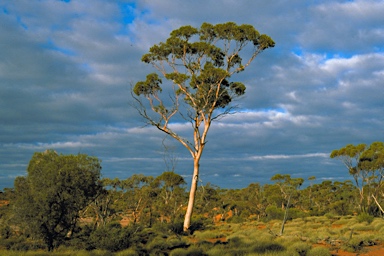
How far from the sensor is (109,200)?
32469 mm

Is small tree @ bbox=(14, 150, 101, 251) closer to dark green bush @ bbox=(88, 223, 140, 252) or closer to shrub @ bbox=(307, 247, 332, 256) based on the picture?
dark green bush @ bbox=(88, 223, 140, 252)

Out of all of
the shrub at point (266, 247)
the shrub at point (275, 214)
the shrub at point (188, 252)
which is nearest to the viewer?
the shrub at point (188, 252)

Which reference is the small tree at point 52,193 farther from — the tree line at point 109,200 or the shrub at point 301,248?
the shrub at point 301,248

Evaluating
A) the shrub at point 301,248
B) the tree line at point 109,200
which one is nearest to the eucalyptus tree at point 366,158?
the tree line at point 109,200

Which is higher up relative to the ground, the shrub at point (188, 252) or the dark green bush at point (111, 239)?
the dark green bush at point (111, 239)

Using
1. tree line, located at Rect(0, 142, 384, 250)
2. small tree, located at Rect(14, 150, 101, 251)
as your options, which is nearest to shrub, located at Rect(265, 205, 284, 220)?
tree line, located at Rect(0, 142, 384, 250)

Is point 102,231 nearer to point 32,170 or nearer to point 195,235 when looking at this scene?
point 32,170

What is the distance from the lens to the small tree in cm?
1639

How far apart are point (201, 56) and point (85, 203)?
14212mm

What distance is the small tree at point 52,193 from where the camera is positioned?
16391 mm

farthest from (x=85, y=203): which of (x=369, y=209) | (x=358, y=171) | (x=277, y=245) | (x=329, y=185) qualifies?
(x=329, y=185)

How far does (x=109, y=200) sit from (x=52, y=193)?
16.4 m

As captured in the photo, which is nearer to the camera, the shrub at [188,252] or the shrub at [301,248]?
the shrub at [188,252]

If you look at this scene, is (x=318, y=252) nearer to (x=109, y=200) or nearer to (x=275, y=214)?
(x=109, y=200)
